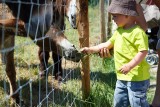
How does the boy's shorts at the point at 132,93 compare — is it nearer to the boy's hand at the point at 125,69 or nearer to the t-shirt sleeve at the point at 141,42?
the boy's hand at the point at 125,69

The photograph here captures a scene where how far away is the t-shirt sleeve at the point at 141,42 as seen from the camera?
2633mm

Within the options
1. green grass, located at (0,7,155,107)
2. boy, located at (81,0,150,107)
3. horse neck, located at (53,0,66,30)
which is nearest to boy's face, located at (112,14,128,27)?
boy, located at (81,0,150,107)

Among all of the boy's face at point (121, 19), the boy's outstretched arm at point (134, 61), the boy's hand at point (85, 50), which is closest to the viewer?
the boy's outstretched arm at point (134, 61)

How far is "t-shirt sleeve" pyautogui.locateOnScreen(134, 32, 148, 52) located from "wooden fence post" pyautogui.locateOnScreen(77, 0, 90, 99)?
0.74m

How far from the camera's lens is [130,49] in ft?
9.04

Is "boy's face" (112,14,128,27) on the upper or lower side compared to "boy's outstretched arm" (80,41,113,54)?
upper

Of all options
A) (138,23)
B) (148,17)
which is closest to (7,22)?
(138,23)

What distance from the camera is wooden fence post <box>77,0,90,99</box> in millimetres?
3254

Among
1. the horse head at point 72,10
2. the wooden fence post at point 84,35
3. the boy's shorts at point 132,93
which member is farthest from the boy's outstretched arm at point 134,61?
the horse head at point 72,10

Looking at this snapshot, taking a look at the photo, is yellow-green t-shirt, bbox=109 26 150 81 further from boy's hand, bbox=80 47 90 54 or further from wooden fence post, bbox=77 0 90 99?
wooden fence post, bbox=77 0 90 99

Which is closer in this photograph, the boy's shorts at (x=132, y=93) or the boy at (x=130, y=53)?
the boy at (x=130, y=53)

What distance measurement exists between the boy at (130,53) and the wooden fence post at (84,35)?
45cm

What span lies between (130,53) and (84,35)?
2.47 feet

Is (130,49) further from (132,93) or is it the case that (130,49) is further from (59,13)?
(59,13)
